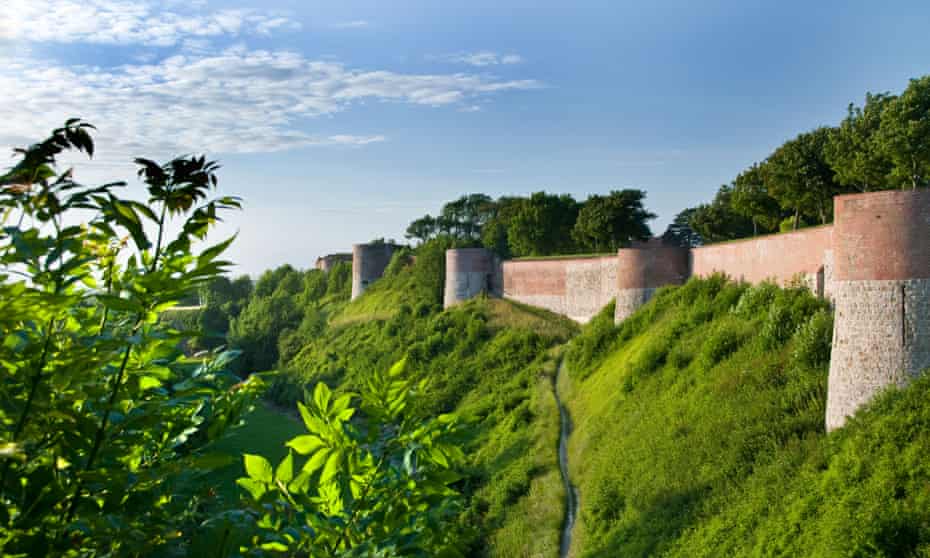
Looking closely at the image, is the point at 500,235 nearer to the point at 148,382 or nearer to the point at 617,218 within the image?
the point at 617,218

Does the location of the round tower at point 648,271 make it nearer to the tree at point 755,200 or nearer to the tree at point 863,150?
the tree at point 863,150

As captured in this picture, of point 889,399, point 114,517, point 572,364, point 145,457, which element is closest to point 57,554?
point 114,517

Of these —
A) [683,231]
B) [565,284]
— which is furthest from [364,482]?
[683,231]

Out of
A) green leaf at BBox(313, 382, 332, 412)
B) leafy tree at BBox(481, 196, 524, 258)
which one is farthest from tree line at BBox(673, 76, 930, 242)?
green leaf at BBox(313, 382, 332, 412)

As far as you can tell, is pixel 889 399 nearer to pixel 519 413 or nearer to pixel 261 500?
pixel 261 500

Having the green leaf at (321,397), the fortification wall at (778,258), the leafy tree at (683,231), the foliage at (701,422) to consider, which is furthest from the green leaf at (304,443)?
the leafy tree at (683,231)

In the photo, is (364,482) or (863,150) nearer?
(364,482)

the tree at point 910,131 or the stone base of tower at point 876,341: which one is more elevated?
the tree at point 910,131

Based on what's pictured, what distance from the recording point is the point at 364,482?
8.91 ft

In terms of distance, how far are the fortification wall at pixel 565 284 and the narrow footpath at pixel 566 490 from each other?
8.66 meters

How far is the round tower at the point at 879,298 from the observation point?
11.2 meters

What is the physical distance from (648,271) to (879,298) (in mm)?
13204

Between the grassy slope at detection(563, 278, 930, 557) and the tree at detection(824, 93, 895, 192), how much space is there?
760 centimetres

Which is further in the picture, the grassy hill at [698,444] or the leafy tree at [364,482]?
the grassy hill at [698,444]
